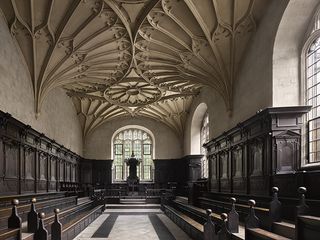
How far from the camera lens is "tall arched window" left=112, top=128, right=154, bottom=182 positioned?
32.5 meters

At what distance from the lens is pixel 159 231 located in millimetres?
13508

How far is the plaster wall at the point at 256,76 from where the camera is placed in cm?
1213

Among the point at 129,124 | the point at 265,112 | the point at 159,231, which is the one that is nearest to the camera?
the point at 265,112

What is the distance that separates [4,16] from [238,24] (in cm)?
785

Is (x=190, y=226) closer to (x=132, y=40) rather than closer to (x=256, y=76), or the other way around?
(x=256, y=76)

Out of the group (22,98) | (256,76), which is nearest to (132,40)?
(22,98)

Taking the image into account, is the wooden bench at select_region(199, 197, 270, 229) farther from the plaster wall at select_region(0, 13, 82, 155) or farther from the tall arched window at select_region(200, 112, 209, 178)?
the tall arched window at select_region(200, 112, 209, 178)

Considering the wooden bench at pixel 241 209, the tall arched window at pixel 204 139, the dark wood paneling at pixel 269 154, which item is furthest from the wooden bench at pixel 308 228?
the tall arched window at pixel 204 139

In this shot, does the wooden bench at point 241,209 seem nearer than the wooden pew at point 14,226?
No

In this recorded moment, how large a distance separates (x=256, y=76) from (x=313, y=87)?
2748mm

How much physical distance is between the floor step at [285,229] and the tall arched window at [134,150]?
977 inches

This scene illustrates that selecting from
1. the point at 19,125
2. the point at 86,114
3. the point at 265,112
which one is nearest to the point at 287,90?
the point at 265,112

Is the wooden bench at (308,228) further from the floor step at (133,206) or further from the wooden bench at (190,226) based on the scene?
the floor step at (133,206)

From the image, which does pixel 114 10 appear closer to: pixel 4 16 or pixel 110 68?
pixel 4 16
